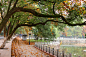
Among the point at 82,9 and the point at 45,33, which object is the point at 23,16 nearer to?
the point at 82,9

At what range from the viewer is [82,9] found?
11.4 metres

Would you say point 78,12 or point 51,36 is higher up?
point 78,12

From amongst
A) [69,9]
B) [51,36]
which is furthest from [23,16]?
[51,36]

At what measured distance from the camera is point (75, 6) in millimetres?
11867

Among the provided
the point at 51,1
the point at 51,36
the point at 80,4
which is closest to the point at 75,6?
the point at 80,4

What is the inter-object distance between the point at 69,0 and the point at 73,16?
1.75 m

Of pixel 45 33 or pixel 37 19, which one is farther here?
pixel 45 33

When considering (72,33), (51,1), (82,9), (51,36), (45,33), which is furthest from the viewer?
(72,33)

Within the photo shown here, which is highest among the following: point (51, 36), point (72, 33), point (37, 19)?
point (37, 19)

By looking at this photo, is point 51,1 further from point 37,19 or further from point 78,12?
point 37,19

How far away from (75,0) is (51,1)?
3.21 m

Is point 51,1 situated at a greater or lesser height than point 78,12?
greater

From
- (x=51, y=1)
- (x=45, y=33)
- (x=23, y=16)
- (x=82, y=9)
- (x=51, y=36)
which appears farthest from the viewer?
(x=51, y=36)

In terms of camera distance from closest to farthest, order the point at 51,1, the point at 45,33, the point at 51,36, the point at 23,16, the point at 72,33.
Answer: the point at 51,1 < the point at 23,16 < the point at 45,33 < the point at 51,36 < the point at 72,33
